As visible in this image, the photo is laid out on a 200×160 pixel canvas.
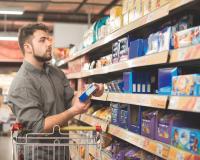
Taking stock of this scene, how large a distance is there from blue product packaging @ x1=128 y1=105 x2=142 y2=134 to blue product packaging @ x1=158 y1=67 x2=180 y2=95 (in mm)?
534

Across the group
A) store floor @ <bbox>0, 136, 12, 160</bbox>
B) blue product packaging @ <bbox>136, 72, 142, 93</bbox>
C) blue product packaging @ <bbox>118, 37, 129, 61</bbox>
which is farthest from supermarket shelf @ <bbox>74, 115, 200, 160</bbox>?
store floor @ <bbox>0, 136, 12, 160</bbox>

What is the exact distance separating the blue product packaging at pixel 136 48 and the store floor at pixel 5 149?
5.31 m

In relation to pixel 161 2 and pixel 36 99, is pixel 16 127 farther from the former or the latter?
pixel 161 2

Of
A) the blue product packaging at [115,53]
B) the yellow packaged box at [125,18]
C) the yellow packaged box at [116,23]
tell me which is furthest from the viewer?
the blue product packaging at [115,53]

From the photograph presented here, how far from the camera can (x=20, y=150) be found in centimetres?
294

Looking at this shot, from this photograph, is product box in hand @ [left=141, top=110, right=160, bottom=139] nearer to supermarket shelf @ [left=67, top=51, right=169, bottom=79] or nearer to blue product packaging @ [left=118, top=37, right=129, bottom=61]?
supermarket shelf @ [left=67, top=51, right=169, bottom=79]

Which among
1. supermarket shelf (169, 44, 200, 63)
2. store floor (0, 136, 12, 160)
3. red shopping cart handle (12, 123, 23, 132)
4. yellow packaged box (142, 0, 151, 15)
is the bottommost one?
store floor (0, 136, 12, 160)

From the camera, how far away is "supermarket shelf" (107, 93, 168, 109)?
2.58m

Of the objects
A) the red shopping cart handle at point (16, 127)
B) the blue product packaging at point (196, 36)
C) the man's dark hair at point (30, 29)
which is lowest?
the red shopping cart handle at point (16, 127)

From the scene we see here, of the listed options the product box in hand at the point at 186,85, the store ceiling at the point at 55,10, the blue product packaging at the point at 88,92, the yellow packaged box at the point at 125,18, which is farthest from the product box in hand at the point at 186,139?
the store ceiling at the point at 55,10

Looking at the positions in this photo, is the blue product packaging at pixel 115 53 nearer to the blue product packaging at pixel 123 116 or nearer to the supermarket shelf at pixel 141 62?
the supermarket shelf at pixel 141 62

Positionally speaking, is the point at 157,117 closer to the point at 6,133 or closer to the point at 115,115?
the point at 115,115

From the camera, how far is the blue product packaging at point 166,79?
2617mm

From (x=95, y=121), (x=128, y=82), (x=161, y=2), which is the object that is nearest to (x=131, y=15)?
(x=128, y=82)
